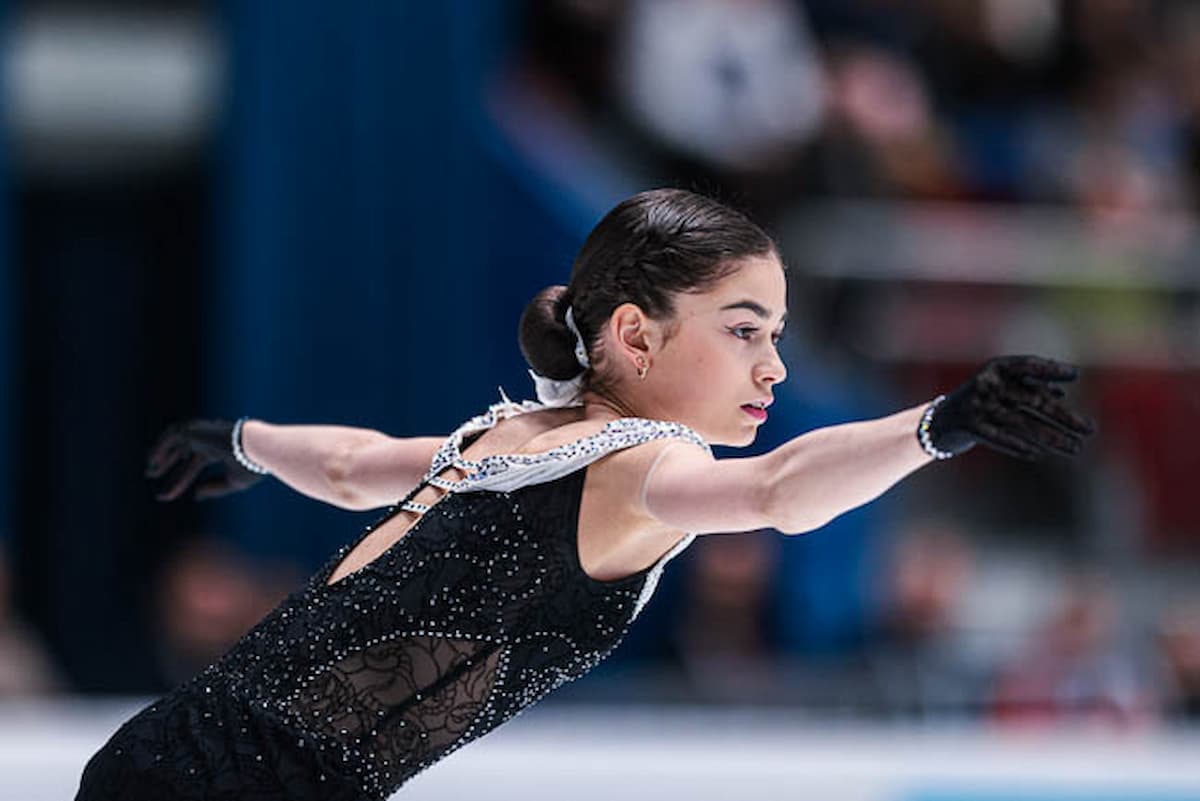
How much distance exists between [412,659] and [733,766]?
183 centimetres

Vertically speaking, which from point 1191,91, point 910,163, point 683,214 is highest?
point 1191,91

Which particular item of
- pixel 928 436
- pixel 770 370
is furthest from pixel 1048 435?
pixel 770 370

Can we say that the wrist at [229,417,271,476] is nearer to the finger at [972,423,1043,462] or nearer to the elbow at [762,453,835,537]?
the elbow at [762,453,835,537]

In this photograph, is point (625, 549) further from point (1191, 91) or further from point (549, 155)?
point (1191, 91)

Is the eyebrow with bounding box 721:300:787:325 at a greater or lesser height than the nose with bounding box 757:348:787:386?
greater

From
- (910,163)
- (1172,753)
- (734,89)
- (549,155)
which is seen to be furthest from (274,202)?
(1172,753)

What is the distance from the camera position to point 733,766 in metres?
4.43

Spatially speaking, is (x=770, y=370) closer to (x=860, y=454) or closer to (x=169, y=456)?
(x=860, y=454)

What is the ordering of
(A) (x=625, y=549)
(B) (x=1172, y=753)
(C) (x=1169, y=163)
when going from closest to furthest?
(A) (x=625, y=549)
(B) (x=1172, y=753)
(C) (x=1169, y=163)

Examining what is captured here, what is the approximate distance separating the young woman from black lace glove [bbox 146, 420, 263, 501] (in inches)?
23.1

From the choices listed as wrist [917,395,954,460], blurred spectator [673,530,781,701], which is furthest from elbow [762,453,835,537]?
blurred spectator [673,530,781,701]

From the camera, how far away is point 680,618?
22.0 feet

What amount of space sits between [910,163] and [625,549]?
5.17m

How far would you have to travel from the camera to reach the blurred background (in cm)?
659
